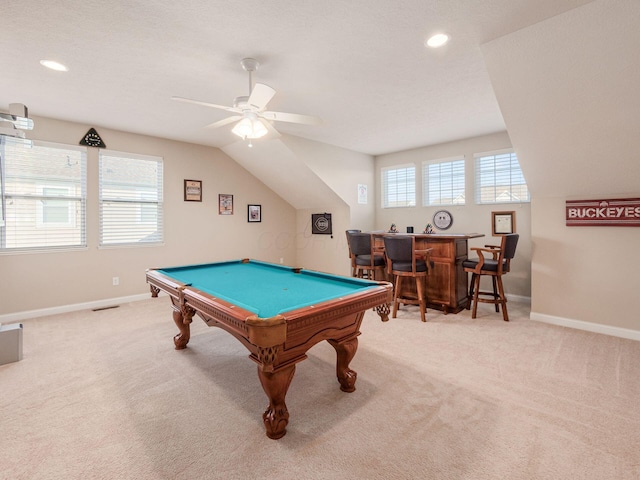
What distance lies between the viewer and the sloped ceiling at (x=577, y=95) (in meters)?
2.01

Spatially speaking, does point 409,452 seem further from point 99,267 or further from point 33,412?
point 99,267

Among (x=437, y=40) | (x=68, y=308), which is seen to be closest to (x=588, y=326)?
(x=437, y=40)

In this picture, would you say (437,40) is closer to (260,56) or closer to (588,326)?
(260,56)

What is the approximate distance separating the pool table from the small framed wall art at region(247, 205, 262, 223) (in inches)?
127

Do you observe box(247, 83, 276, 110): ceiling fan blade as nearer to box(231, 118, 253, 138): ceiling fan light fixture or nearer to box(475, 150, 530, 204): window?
box(231, 118, 253, 138): ceiling fan light fixture

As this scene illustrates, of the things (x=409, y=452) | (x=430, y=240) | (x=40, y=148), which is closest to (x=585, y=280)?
(x=430, y=240)

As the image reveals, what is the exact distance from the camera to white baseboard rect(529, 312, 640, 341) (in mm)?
3118

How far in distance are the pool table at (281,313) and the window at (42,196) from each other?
7.45ft

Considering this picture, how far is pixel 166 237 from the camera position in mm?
4973

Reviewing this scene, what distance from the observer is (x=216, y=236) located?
5.60 m

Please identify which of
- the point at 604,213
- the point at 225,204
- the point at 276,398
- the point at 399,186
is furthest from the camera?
the point at 399,186

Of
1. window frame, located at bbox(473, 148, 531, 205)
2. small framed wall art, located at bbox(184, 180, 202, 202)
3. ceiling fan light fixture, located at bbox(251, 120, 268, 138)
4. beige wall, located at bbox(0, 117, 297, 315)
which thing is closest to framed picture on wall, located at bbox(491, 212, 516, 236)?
window frame, located at bbox(473, 148, 531, 205)

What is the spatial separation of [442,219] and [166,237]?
4734 millimetres

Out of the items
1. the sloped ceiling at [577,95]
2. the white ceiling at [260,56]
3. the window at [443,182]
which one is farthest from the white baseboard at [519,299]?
the white ceiling at [260,56]
